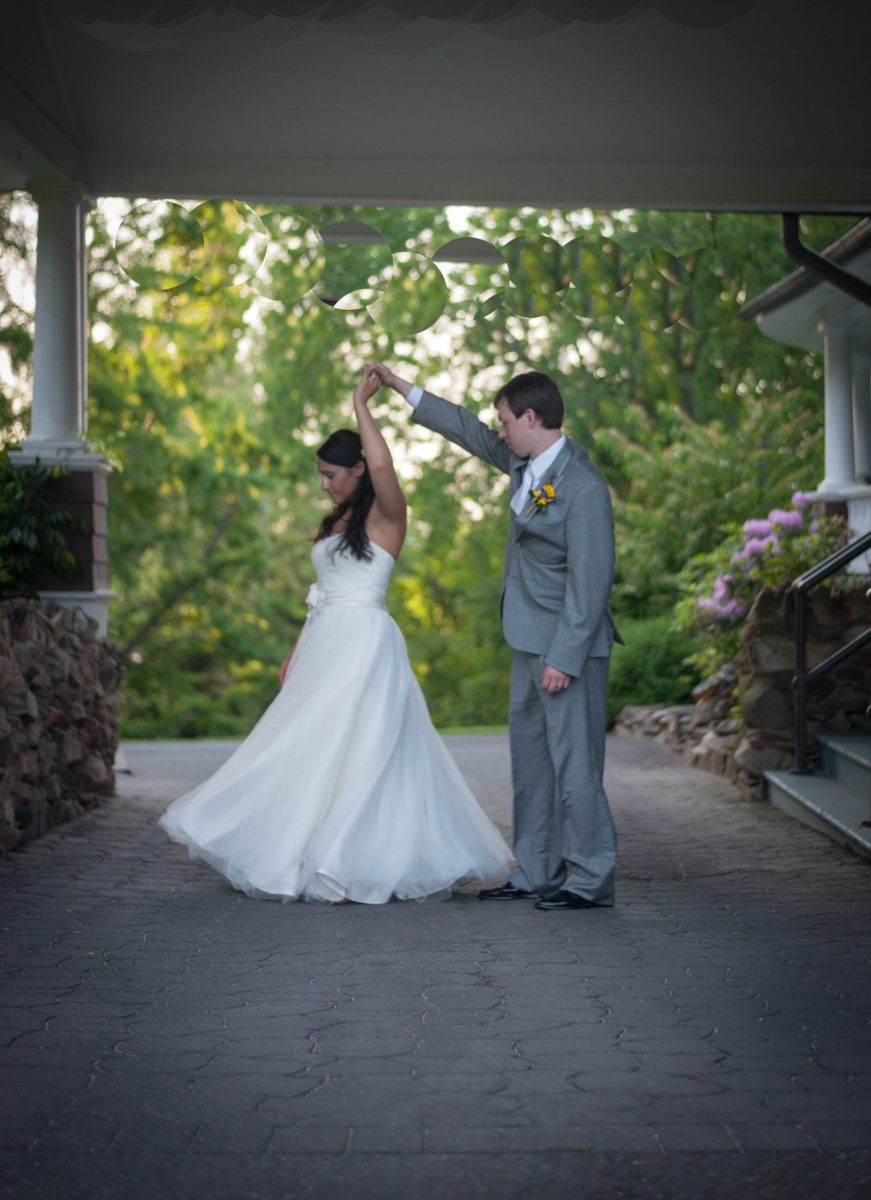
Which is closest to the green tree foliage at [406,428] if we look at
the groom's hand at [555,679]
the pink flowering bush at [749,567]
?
the pink flowering bush at [749,567]

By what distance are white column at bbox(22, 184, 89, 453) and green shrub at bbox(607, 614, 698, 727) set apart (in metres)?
7.46

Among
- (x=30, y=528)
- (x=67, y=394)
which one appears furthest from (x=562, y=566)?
(x=67, y=394)

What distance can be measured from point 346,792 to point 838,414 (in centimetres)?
869

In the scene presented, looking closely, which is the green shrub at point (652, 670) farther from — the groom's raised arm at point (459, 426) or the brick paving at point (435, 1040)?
the groom's raised arm at point (459, 426)

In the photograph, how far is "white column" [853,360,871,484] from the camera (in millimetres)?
15172

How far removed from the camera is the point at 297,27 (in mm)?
6895

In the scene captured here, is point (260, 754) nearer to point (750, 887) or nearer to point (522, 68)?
point (750, 887)

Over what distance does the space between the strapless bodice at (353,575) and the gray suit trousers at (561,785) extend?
797 millimetres

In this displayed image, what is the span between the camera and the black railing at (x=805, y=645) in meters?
9.07

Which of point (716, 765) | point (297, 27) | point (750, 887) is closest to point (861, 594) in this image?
point (716, 765)

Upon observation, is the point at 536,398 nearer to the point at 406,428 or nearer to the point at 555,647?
the point at 555,647

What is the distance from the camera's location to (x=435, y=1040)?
14.9 feet

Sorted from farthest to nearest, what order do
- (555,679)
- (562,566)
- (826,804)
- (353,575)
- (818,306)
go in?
(818,306) < (826,804) < (353,575) < (562,566) < (555,679)

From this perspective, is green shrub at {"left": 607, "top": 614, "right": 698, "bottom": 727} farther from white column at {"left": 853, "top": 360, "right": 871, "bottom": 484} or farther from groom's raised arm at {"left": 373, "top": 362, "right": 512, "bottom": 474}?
groom's raised arm at {"left": 373, "top": 362, "right": 512, "bottom": 474}
